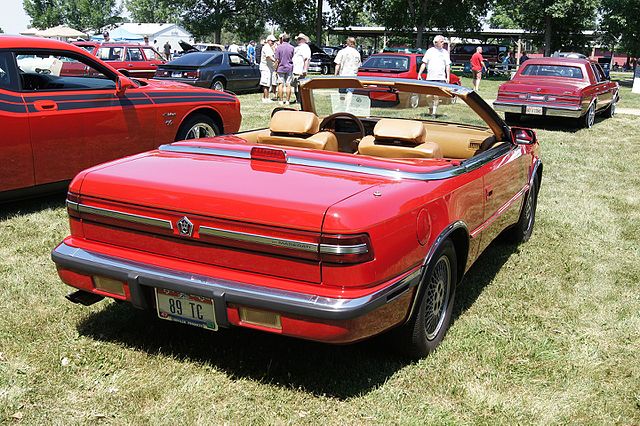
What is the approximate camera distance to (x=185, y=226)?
2871 millimetres

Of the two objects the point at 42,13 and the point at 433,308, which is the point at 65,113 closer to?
the point at 433,308

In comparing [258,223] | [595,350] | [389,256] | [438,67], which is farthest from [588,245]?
[438,67]

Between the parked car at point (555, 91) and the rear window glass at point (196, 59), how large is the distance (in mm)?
8311

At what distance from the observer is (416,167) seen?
3.31 m

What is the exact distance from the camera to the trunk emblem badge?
287cm

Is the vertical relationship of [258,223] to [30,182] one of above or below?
above

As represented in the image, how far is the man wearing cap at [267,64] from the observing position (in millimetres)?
15539

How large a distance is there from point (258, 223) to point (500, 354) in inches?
65.7

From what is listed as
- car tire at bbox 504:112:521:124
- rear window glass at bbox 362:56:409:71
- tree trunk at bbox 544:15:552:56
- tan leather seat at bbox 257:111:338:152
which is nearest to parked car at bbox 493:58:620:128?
car tire at bbox 504:112:521:124

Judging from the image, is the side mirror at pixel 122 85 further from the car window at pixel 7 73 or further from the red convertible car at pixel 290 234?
the red convertible car at pixel 290 234

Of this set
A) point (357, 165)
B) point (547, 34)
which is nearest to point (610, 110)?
point (357, 165)

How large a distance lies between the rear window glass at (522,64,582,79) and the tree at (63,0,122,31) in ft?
277

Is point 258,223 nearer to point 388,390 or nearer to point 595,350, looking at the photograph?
point 388,390

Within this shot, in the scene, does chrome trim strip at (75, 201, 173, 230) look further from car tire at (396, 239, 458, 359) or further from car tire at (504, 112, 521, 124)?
car tire at (504, 112, 521, 124)
